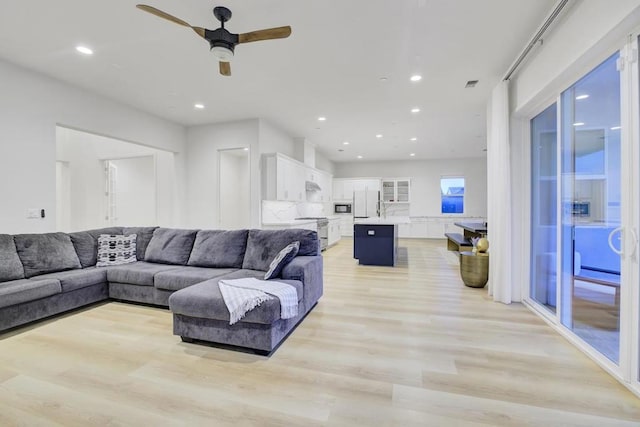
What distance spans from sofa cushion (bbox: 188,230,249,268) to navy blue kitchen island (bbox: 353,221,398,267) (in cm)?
274

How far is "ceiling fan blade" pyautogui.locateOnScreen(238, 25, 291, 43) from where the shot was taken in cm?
230

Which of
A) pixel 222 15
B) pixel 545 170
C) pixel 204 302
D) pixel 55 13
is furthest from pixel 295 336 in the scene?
pixel 55 13

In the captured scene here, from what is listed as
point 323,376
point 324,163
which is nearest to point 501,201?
point 323,376

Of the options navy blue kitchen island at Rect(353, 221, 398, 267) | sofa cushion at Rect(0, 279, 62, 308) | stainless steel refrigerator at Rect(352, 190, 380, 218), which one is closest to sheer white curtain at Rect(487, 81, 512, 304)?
navy blue kitchen island at Rect(353, 221, 398, 267)

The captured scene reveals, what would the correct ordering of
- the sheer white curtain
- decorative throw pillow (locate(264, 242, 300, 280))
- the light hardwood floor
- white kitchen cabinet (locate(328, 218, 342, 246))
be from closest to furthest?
1. the light hardwood floor
2. decorative throw pillow (locate(264, 242, 300, 280))
3. the sheer white curtain
4. white kitchen cabinet (locate(328, 218, 342, 246))

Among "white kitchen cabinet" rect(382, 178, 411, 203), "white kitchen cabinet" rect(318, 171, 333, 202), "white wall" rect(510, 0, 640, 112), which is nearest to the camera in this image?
"white wall" rect(510, 0, 640, 112)

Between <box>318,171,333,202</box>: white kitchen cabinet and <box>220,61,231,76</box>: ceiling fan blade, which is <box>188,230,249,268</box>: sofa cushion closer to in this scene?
<box>220,61,231,76</box>: ceiling fan blade

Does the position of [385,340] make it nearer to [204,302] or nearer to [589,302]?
[204,302]

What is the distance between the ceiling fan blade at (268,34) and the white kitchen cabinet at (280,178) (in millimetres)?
3188

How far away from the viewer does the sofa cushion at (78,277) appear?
9.81 ft

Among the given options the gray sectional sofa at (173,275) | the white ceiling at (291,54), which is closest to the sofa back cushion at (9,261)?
the gray sectional sofa at (173,275)

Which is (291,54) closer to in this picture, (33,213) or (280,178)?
(280,178)

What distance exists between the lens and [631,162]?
1772 millimetres

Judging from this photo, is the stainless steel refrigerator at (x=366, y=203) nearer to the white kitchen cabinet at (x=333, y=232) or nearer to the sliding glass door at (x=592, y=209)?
the white kitchen cabinet at (x=333, y=232)
